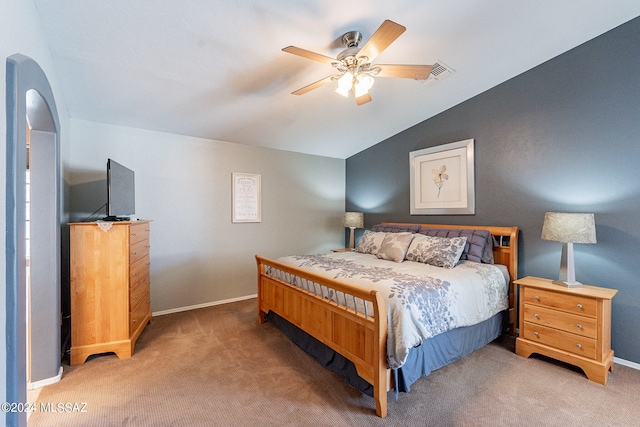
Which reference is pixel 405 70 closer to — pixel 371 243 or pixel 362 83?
pixel 362 83

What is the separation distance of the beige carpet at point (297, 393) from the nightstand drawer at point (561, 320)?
13.7 inches

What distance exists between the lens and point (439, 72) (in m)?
2.87

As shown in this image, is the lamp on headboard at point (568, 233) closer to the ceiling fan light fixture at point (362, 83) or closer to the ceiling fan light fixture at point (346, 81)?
the ceiling fan light fixture at point (362, 83)

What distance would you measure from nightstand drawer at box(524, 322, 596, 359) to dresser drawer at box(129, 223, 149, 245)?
3.68m

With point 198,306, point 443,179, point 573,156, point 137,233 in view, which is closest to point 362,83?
point 443,179

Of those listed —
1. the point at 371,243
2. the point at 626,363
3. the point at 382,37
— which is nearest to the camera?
the point at 382,37

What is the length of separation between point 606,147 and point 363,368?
2837 mm

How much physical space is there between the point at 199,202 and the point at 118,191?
1.22 metres

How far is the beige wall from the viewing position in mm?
3273

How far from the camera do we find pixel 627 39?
7.83 ft

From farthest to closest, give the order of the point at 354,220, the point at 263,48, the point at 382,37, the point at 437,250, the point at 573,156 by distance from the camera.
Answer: the point at 354,220
the point at 437,250
the point at 573,156
the point at 263,48
the point at 382,37

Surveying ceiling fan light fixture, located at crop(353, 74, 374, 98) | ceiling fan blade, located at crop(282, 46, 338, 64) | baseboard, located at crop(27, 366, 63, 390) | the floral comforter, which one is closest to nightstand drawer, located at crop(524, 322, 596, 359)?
the floral comforter

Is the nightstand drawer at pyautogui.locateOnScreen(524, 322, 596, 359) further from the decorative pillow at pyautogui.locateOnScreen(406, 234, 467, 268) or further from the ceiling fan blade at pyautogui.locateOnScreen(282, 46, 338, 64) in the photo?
the ceiling fan blade at pyautogui.locateOnScreen(282, 46, 338, 64)

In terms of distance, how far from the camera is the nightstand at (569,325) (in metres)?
2.14
